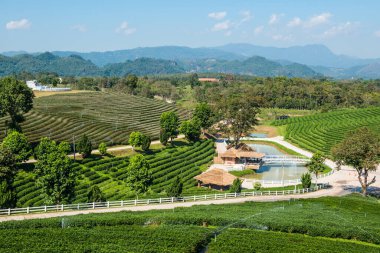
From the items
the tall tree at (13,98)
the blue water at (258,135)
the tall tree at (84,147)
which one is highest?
the tall tree at (13,98)

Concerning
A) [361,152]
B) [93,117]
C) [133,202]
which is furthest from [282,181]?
[93,117]

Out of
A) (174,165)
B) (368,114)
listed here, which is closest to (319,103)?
(368,114)

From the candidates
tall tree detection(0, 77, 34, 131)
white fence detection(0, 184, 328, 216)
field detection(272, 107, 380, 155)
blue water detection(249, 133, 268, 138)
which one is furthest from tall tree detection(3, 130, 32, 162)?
blue water detection(249, 133, 268, 138)

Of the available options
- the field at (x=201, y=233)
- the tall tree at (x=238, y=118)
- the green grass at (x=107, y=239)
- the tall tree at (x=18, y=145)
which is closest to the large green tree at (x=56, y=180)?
the field at (x=201, y=233)

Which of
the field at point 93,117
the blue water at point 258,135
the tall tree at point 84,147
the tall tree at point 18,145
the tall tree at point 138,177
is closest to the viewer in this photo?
the tall tree at point 138,177

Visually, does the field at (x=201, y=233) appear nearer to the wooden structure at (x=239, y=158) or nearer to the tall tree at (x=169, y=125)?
the wooden structure at (x=239, y=158)

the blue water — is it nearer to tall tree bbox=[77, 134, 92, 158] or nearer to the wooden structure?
the wooden structure
